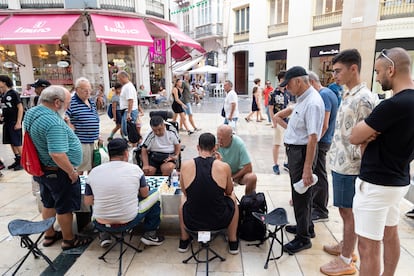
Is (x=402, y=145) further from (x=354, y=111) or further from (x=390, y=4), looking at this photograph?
(x=390, y=4)

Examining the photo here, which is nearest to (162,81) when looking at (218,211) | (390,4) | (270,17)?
(270,17)

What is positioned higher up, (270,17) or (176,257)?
(270,17)

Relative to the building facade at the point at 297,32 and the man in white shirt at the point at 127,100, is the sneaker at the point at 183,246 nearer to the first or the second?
the man in white shirt at the point at 127,100

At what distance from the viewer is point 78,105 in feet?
13.2

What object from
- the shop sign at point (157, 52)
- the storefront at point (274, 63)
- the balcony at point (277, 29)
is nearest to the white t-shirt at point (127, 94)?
the shop sign at point (157, 52)

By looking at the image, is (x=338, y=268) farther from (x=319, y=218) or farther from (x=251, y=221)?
(x=319, y=218)

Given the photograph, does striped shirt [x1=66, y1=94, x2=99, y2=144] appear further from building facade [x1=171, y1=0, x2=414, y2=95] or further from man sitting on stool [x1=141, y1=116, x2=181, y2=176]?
building facade [x1=171, y1=0, x2=414, y2=95]

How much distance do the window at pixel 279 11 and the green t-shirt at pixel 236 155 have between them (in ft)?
59.2

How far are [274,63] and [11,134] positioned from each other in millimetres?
18230

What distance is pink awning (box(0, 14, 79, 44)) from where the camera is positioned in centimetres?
976

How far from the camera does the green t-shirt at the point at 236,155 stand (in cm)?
346

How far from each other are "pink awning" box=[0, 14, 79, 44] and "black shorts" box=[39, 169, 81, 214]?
8536mm

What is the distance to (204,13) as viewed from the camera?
1016 inches

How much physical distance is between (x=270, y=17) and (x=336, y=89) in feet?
60.1
